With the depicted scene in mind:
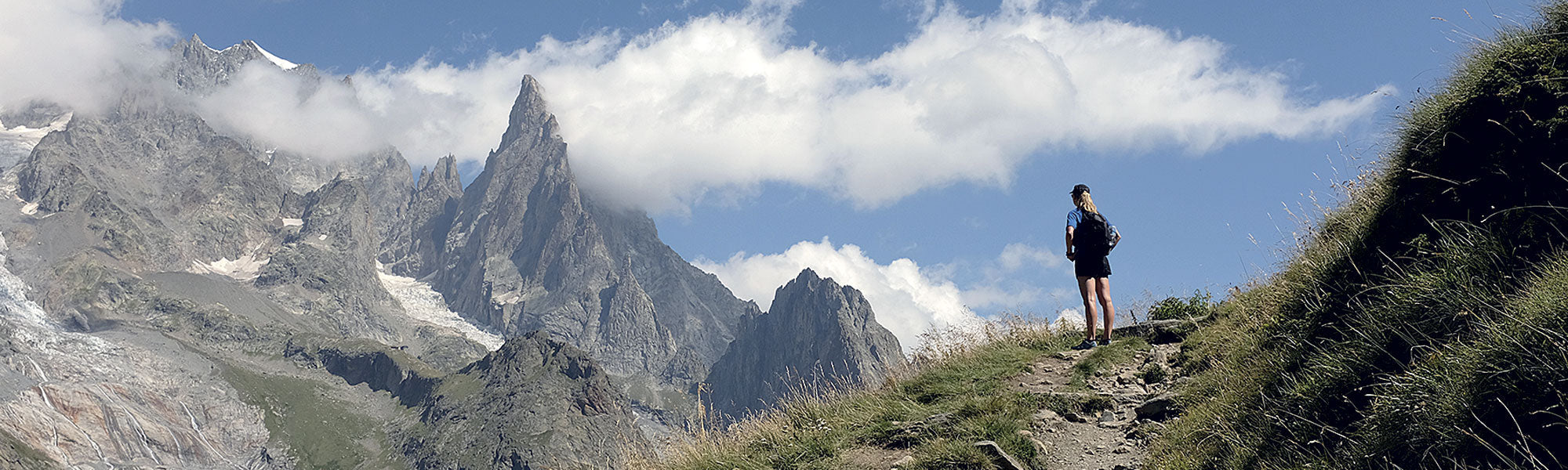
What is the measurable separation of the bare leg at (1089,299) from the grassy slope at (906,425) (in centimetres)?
97

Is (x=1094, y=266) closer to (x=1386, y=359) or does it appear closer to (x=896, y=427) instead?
(x=896, y=427)

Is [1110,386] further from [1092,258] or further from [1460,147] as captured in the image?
[1460,147]

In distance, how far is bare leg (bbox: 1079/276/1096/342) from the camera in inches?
544

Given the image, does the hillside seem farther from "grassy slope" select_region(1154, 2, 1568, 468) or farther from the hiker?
the hiker

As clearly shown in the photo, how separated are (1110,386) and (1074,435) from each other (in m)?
2.01

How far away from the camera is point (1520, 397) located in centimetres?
480

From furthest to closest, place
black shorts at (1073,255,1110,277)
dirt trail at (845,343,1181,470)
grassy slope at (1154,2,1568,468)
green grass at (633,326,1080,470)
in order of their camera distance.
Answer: black shorts at (1073,255,1110,277) < green grass at (633,326,1080,470) < dirt trail at (845,343,1181,470) < grassy slope at (1154,2,1568,468)

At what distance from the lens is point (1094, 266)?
13.8 m

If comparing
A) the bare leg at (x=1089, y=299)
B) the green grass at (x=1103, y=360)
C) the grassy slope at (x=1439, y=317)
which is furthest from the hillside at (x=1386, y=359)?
the bare leg at (x=1089, y=299)

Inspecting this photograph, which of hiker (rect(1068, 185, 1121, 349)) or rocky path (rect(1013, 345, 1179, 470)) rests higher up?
hiker (rect(1068, 185, 1121, 349))

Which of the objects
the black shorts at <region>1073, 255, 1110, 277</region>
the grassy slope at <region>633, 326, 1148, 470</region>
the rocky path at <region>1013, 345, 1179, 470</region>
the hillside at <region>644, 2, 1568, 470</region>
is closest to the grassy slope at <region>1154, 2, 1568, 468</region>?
the hillside at <region>644, 2, 1568, 470</region>

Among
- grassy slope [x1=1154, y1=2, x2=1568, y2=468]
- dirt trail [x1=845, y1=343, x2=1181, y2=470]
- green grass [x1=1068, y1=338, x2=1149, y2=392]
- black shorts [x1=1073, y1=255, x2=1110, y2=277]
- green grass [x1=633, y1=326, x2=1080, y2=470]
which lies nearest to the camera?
grassy slope [x1=1154, y1=2, x2=1568, y2=468]

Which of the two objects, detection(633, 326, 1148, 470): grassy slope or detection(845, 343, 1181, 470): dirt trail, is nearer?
detection(845, 343, 1181, 470): dirt trail

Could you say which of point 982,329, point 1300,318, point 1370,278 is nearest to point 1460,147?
point 1370,278
